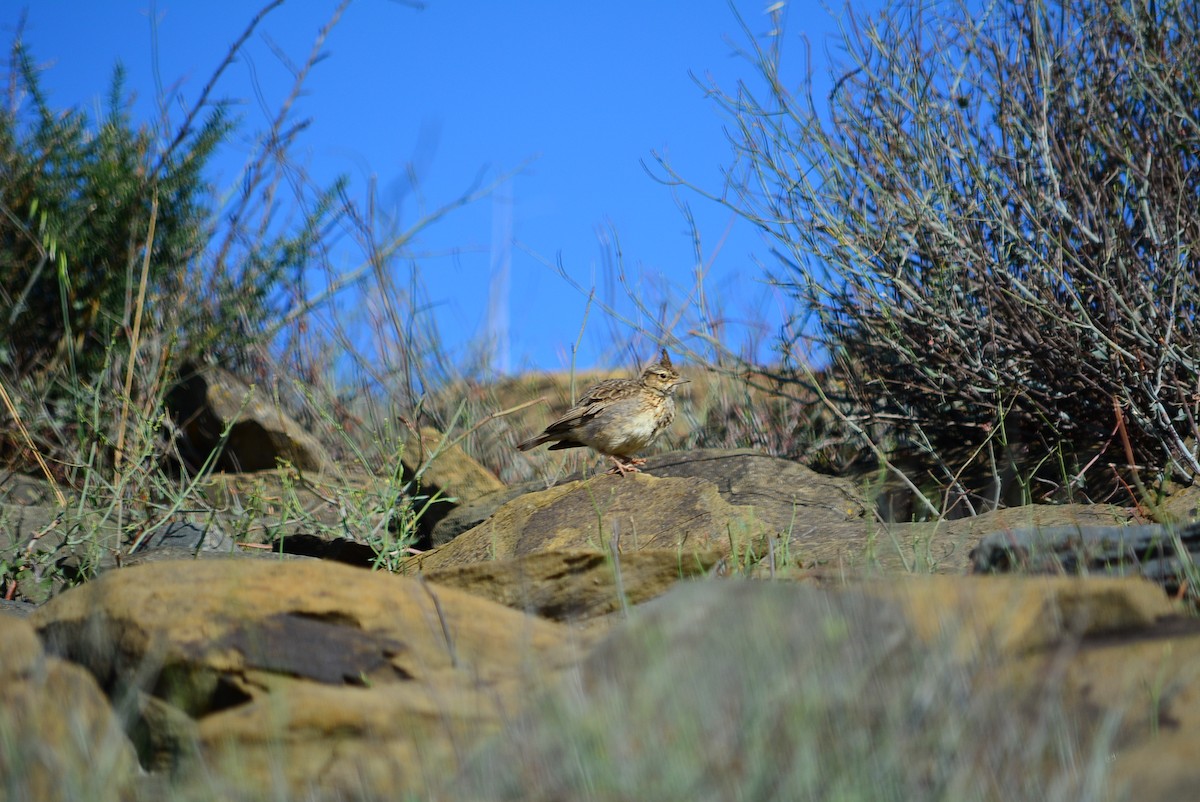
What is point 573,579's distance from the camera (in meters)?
3.50

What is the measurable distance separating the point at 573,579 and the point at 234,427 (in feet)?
14.2

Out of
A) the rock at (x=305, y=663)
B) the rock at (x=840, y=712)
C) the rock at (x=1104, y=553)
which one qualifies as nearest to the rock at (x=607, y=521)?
the rock at (x=1104, y=553)

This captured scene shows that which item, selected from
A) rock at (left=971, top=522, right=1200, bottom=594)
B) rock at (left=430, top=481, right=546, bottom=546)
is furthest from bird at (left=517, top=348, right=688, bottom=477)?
rock at (left=971, top=522, right=1200, bottom=594)

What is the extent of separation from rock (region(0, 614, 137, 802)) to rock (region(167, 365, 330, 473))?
4.70 m

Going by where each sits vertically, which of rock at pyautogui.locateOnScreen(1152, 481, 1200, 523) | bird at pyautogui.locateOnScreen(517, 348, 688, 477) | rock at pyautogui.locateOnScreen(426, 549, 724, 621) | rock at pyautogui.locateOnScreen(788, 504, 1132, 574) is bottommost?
rock at pyautogui.locateOnScreen(1152, 481, 1200, 523)

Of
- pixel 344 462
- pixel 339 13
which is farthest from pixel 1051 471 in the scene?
pixel 339 13

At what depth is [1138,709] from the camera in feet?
6.89

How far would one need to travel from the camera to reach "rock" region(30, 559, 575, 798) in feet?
6.88

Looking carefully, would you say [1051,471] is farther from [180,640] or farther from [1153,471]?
[180,640]

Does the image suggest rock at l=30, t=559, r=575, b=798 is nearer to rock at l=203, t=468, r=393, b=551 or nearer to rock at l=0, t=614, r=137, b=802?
rock at l=0, t=614, r=137, b=802

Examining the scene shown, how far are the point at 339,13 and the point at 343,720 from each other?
17.3 feet

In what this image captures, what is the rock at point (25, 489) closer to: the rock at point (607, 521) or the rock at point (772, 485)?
the rock at point (607, 521)

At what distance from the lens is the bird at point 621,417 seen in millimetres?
6426

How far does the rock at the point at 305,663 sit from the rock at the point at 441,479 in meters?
3.44
